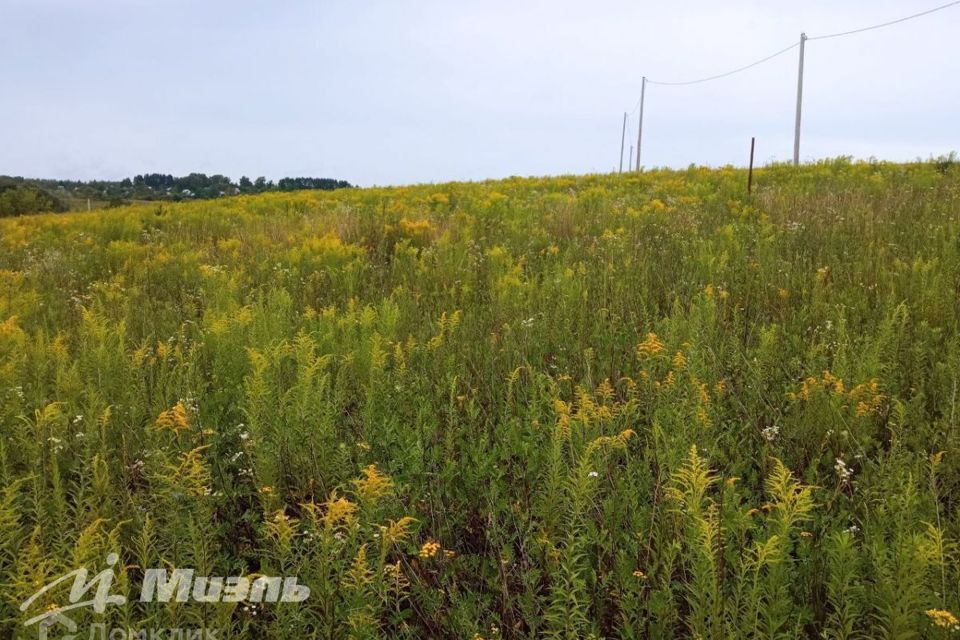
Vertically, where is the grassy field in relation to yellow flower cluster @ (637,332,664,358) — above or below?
below

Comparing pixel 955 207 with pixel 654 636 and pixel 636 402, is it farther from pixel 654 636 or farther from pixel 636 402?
pixel 654 636

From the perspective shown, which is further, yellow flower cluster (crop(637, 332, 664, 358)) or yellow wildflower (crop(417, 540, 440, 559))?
yellow flower cluster (crop(637, 332, 664, 358))

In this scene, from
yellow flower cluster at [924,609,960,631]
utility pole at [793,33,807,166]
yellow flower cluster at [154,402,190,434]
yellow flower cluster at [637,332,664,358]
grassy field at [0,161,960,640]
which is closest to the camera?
yellow flower cluster at [924,609,960,631]

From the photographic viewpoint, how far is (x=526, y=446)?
8.78 feet

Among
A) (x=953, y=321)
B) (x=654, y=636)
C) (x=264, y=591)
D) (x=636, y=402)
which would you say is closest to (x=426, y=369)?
(x=636, y=402)

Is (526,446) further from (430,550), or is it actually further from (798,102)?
(798,102)

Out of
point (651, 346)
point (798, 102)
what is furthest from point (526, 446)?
point (798, 102)

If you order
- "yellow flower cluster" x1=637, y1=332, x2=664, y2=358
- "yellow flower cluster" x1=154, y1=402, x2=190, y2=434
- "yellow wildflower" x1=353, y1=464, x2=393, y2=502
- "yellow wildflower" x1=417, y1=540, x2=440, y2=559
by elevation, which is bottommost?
"yellow wildflower" x1=417, y1=540, x2=440, y2=559

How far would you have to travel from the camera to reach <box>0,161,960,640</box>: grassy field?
1879 millimetres

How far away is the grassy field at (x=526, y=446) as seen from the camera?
1879 mm

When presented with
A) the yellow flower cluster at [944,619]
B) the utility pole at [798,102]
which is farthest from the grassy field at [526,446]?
the utility pole at [798,102]

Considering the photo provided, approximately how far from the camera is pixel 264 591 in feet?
6.43

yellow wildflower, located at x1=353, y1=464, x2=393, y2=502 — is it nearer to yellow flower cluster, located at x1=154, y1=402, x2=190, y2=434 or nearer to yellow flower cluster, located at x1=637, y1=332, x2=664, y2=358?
yellow flower cluster, located at x1=154, y1=402, x2=190, y2=434

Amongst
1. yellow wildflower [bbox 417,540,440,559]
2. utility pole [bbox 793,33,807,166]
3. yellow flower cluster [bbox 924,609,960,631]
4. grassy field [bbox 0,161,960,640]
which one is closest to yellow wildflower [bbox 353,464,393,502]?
grassy field [bbox 0,161,960,640]
